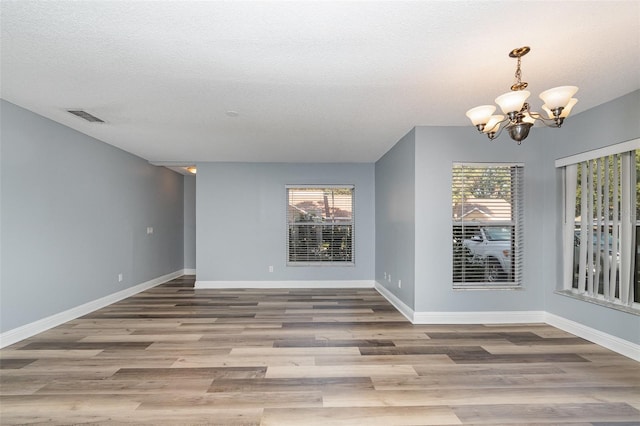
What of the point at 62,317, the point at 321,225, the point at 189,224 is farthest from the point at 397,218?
the point at 189,224

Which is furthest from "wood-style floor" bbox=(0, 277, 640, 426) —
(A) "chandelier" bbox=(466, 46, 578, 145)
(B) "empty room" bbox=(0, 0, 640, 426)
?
(A) "chandelier" bbox=(466, 46, 578, 145)

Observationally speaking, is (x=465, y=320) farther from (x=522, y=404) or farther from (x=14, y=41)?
(x=14, y=41)

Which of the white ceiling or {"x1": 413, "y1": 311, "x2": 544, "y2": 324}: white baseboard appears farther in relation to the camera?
{"x1": 413, "y1": 311, "x2": 544, "y2": 324}: white baseboard

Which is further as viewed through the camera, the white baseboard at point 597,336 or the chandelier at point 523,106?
the white baseboard at point 597,336

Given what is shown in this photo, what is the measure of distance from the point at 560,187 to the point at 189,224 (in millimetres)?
7463

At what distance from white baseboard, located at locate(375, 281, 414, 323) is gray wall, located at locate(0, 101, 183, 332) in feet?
14.5

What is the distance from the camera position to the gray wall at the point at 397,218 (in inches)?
173

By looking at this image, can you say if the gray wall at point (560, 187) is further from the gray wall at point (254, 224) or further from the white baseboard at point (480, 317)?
the gray wall at point (254, 224)

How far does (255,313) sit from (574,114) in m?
4.69

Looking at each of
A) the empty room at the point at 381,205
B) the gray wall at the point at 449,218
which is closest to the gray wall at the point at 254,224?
the empty room at the point at 381,205

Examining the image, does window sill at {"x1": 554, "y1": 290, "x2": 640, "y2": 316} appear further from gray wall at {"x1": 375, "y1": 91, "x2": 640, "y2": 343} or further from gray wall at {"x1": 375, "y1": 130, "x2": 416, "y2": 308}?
gray wall at {"x1": 375, "y1": 130, "x2": 416, "y2": 308}

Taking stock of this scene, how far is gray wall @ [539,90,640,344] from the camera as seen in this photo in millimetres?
3199

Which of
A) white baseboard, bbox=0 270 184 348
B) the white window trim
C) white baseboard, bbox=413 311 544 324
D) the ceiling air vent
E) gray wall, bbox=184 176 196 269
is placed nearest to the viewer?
white baseboard, bbox=0 270 184 348

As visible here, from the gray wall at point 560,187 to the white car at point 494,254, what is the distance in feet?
1.41
